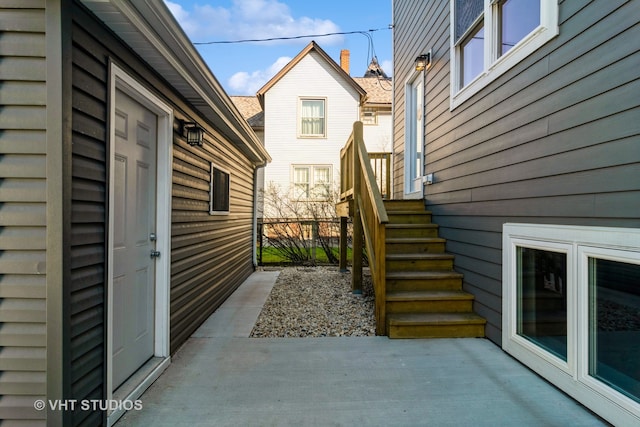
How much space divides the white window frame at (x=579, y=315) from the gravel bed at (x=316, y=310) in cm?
156

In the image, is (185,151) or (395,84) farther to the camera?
(395,84)

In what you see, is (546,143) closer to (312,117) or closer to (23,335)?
(23,335)

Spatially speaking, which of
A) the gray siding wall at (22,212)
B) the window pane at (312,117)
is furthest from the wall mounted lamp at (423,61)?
the window pane at (312,117)

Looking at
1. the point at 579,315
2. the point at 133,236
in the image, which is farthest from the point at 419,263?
the point at 133,236

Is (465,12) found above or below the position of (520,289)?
above

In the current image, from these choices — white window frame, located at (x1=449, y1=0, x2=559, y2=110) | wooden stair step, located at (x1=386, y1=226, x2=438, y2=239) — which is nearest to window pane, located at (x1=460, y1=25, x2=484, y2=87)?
white window frame, located at (x1=449, y1=0, x2=559, y2=110)

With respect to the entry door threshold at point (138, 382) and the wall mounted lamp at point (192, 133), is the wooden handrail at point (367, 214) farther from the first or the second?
the entry door threshold at point (138, 382)

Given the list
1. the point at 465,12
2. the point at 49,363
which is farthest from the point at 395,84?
the point at 49,363

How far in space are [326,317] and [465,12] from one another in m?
3.77

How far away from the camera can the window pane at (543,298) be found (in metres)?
2.42

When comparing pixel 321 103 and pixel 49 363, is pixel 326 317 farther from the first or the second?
pixel 321 103

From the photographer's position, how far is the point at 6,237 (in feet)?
5.50

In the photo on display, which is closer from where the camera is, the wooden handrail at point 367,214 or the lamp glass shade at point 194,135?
the lamp glass shade at point 194,135

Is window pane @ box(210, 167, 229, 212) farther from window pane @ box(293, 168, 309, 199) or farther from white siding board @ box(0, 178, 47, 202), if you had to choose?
window pane @ box(293, 168, 309, 199)
